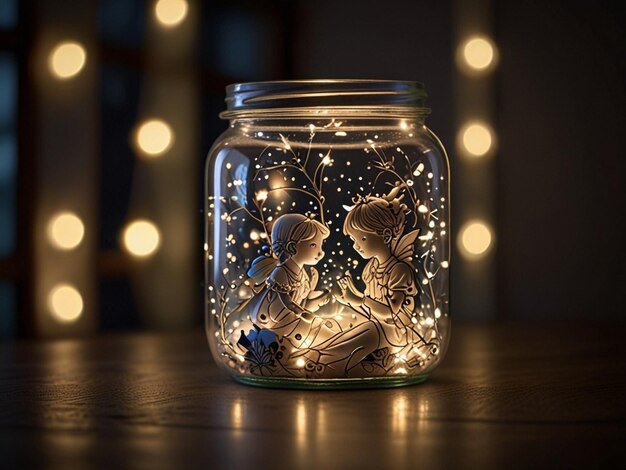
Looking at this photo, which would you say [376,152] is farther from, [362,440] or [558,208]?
[558,208]

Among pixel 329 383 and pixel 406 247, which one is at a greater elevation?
pixel 406 247

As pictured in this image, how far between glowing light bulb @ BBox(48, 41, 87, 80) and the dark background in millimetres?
120

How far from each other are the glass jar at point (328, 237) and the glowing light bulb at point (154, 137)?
0.79 m

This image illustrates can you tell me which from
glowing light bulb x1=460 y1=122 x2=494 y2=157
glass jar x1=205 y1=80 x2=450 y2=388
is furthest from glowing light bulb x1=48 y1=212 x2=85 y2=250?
glowing light bulb x1=460 y1=122 x2=494 y2=157

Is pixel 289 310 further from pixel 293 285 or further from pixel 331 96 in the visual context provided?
pixel 331 96

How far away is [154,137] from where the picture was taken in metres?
1.89

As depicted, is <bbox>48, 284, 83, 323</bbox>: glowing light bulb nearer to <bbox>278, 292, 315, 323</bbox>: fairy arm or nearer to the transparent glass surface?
the transparent glass surface

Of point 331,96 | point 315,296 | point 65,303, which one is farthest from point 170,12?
point 315,296

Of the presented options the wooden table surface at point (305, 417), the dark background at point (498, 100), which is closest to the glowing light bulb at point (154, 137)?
the dark background at point (498, 100)

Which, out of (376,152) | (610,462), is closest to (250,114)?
(376,152)

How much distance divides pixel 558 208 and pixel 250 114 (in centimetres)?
119

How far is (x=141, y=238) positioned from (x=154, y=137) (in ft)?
0.61

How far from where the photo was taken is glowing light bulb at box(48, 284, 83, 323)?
1664mm

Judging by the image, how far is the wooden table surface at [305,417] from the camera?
0.72 meters
